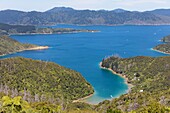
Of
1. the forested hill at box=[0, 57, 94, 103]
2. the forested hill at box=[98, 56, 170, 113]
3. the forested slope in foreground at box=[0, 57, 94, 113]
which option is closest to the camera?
the forested hill at box=[98, 56, 170, 113]

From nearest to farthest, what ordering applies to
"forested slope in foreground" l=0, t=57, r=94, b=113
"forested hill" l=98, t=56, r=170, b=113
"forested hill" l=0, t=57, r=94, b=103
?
"forested hill" l=98, t=56, r=170, b=113 < "forested slope in foreground" l=0, t=57, r=94, b=113 < "forested hill" l=0, t=57, r=94, b=103

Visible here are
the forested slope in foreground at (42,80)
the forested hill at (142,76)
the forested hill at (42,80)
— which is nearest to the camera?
the forested hill at (142,76)

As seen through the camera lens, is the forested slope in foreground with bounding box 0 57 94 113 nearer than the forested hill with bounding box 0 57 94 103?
Yes

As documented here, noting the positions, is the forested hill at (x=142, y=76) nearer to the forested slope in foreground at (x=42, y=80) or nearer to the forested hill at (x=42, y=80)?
the forested slope in foreground at (x=42, y=80)

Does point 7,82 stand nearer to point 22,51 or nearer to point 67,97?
point 67,97

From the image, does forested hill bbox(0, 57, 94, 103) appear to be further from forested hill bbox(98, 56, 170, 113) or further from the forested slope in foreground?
forested hill bbox(98, 56, 170, 113)

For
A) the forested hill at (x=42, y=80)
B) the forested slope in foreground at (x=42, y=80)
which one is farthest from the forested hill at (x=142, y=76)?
the forested hill at (x=42, y=80)

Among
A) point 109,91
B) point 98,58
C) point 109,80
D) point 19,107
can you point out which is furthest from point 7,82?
point 98,58

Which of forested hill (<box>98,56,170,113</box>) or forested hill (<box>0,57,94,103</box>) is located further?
forested hill (<box>0,57,94,103</box>)

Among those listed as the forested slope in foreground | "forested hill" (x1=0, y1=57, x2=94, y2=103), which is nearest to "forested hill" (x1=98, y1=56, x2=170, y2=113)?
the forested slope in foreground

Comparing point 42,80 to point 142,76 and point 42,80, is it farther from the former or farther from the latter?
point 142,76

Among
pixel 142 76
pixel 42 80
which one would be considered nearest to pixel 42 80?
pixel 42 80
